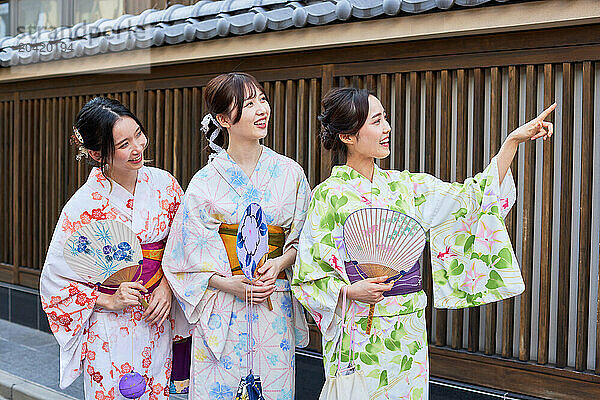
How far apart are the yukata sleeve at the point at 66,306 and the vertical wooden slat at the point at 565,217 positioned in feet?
9.31

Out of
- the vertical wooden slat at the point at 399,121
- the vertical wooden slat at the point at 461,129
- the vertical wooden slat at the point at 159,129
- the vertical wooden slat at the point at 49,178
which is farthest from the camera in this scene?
the vertical wooden slat at the point at 49,178

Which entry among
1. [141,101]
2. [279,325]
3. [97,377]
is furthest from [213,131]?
[141,101]

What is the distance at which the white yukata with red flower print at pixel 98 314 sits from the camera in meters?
4.01

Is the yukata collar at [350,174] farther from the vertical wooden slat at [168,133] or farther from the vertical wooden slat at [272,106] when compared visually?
the vertical wooden slat at [168,133]

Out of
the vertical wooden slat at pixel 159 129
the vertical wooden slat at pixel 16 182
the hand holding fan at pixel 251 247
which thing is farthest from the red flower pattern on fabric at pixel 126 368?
the vertical wooden slat at pixel 16 182

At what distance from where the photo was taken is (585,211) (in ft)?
14.9

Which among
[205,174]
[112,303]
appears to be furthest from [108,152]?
[112,303]

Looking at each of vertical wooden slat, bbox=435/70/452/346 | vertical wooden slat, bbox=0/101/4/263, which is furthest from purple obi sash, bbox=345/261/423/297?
vertical wooden slat, bbox=0/101/4/263

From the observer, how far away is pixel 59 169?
28.2 ft

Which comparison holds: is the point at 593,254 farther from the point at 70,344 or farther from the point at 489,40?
the point at 70,344

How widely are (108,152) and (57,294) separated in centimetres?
83

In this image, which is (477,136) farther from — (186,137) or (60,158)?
(60,158)

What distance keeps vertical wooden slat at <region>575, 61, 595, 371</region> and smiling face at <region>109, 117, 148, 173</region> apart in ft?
Answer: 8.71

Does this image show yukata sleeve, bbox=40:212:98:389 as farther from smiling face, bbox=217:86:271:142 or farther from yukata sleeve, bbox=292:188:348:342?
yukata sleeve, bbox=292:188:348:342
